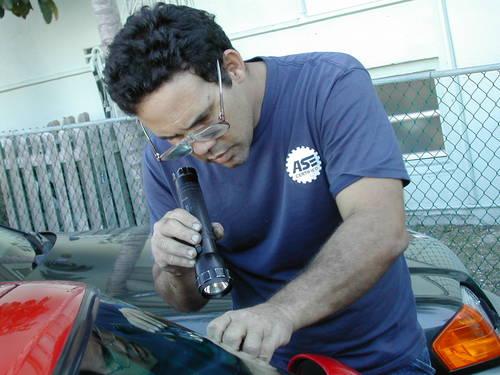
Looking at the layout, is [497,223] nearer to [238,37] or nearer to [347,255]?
[238,37]

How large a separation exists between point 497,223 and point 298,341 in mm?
4039

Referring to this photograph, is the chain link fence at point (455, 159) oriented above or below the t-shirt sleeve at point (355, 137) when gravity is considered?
below

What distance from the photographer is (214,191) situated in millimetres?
2229

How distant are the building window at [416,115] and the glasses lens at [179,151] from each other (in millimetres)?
4402

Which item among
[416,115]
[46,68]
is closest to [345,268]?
[416,115]

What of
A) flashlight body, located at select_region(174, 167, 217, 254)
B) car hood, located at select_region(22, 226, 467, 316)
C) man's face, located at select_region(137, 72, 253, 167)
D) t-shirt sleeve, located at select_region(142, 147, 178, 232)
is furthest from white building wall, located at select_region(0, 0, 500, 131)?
flashlight body, located at select_region(174, 167, 217, 254)

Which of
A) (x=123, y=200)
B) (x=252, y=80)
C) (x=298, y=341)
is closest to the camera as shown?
(x=252, y=80)

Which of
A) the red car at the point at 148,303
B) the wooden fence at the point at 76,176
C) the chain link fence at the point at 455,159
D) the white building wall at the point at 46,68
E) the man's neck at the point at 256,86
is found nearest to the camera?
the red car at the point at 148,303

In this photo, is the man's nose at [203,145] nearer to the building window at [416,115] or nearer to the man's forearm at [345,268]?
the man's forearm at [345,268]

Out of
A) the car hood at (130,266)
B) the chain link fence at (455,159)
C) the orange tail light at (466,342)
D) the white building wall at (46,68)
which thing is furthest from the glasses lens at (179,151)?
the white building wall at (46,68)

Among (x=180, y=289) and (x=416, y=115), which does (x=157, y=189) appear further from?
(x=416, y=115)

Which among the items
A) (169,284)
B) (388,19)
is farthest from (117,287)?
(388,19)

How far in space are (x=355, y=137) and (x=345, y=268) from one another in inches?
13.9

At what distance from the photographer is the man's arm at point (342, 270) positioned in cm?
168
